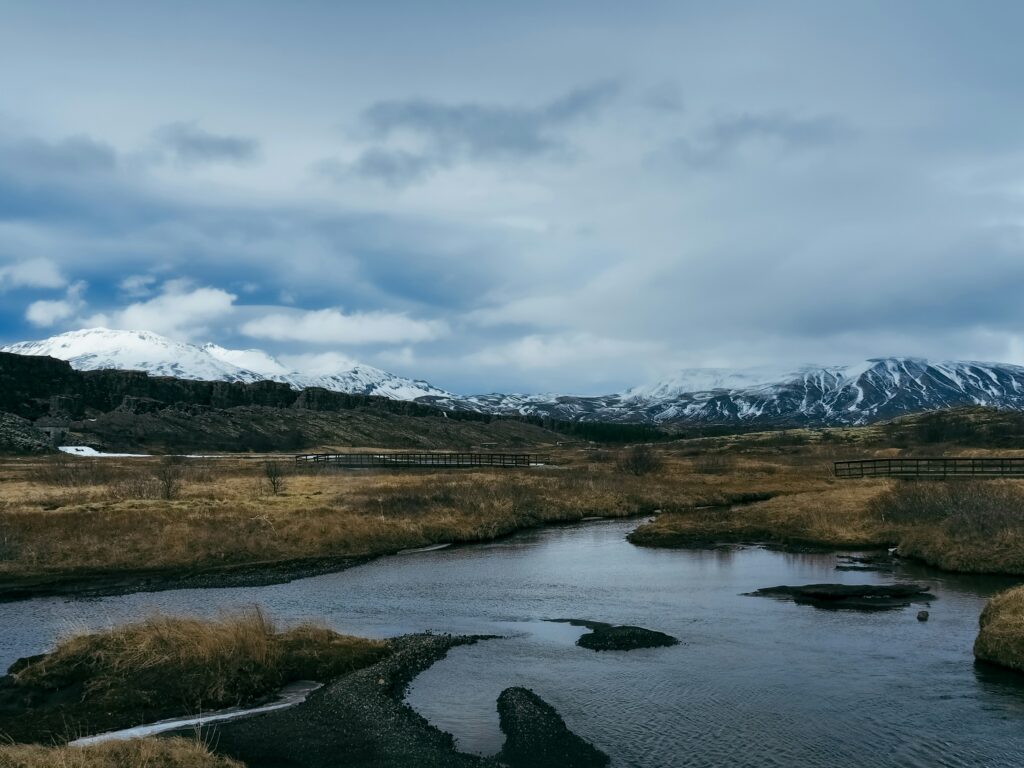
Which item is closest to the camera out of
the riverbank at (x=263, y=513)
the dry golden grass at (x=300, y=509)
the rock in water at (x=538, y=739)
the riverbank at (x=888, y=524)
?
the rock in water at (x=538, y=739)

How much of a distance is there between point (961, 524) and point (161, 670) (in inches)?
1511

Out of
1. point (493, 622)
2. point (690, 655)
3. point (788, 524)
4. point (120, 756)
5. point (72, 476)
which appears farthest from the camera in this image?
point (72, 476)

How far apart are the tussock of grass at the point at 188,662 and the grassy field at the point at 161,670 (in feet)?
0.09

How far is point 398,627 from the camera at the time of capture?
28406mm

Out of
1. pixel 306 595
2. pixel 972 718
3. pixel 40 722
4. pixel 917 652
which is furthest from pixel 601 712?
pixel 306 595

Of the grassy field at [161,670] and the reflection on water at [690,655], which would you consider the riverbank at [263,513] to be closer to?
the reflection on water at [690,655]

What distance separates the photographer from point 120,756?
1424 cm

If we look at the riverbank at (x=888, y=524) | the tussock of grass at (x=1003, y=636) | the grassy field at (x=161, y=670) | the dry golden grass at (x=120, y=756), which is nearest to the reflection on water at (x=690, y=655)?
the tussock of grass at (x=1003, y=636)

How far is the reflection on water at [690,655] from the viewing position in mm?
17266

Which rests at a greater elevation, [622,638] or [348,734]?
[622,638]

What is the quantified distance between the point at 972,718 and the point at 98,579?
1440 inches

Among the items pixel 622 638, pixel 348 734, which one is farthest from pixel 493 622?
pixel 348 734

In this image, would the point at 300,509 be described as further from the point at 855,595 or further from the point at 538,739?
the point at 538,739

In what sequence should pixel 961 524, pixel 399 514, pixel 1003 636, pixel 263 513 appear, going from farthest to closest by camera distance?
pixel 399 514
pixel 263 513
pixel 961 524
pixel 1003 636
